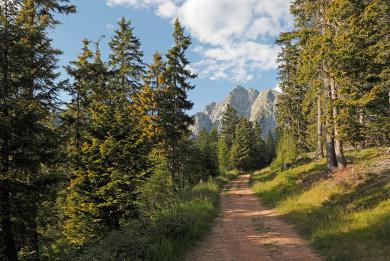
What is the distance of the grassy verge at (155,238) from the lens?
8.73 meters

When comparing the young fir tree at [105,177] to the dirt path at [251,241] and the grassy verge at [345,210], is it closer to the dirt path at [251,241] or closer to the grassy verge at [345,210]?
the dirt path at [251,241]

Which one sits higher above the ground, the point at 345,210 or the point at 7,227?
the point at 7,227

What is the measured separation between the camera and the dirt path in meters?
10.3

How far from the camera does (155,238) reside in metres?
10.6

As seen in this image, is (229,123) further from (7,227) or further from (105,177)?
(7,227)

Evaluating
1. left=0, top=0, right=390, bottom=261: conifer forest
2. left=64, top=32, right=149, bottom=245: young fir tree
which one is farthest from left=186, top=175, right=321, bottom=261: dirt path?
left=64, top=32, right=149, bottom=245: young fir tree

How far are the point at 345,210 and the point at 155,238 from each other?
8163 mm

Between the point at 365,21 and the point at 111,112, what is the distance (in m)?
12.6

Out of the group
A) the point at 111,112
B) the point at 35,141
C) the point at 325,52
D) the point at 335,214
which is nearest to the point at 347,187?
the point at 335,214

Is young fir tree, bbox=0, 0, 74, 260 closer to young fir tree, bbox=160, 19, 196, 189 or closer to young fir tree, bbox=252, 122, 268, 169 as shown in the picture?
young fir tree, bbox=160, 19, 196, 189

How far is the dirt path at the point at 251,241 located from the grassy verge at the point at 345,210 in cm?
59

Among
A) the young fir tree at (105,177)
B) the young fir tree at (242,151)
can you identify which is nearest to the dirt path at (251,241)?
the young fir tree at (105,177)

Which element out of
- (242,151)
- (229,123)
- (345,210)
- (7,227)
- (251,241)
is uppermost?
(229,123)

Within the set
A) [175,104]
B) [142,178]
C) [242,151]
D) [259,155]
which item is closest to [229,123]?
[259,155]
